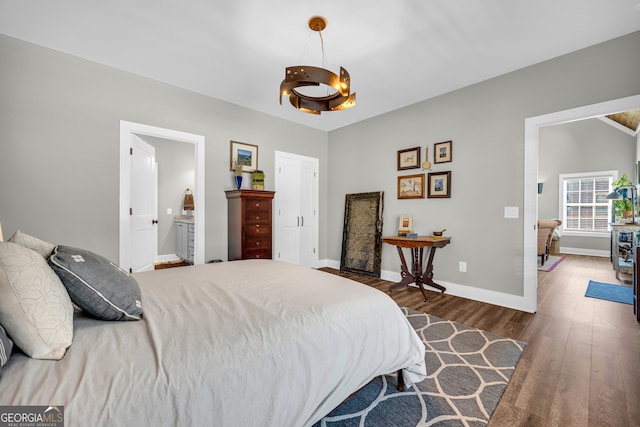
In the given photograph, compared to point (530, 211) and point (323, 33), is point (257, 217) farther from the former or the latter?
point (530, 211)

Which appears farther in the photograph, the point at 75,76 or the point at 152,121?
the point at 152,121

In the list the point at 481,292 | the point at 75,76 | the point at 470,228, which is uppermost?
the point at 75,76

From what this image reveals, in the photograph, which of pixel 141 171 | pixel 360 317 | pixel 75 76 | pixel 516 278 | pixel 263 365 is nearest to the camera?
pixel 263 365

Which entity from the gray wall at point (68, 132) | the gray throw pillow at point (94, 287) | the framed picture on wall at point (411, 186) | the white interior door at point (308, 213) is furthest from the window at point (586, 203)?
the gray throw pillow at point (94, 287)

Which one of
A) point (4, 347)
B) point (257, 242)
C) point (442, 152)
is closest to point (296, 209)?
point (257, 242)

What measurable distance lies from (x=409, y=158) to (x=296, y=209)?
2.10 meters

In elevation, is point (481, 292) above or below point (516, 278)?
below

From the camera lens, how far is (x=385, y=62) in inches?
113

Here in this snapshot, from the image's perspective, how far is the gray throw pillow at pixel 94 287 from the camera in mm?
1073

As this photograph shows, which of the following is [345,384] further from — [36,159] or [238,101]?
[238,101]

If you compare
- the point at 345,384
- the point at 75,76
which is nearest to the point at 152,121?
the point at 75,76

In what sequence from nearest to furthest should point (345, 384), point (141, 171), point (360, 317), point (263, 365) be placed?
point (263, 365) < point (345, 384) < point (360, 317) < point (141, 171)

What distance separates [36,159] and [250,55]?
92.6 inches

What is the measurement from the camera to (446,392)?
1642 mm
